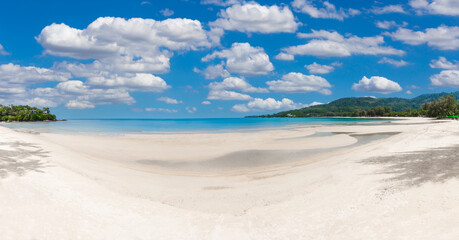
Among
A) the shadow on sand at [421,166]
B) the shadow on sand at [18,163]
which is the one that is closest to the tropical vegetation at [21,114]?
the shadow on sand at [18,163]

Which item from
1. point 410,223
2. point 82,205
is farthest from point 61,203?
point 410,223

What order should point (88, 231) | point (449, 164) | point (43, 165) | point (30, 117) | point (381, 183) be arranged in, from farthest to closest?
1. point (30, 117)
2. point (43, 165)
3. point (449, 164)
4. point (381, 183)
5. point (88, 231)

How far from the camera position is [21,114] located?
15738 centimetres

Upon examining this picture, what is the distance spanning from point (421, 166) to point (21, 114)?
19639 centimetres

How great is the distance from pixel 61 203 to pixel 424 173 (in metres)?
16.0

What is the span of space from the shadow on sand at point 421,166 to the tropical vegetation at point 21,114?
618 ft

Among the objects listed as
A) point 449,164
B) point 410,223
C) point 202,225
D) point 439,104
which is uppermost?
point 439,104

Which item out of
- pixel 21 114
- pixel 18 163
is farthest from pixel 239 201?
pixel 21 114

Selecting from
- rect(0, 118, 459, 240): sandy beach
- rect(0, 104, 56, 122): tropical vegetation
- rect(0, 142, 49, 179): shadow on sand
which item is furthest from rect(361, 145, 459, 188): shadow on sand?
rect(0, 104, 56, 122): tropical vegetation

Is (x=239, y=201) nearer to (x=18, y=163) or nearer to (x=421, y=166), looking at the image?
(x=421, y=166)

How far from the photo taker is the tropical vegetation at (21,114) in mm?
153500

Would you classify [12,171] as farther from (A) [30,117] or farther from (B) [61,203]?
(A) [30,117]

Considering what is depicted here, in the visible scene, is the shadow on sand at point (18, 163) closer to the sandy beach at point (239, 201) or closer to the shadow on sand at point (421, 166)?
the sandy beach at point (239, 201)

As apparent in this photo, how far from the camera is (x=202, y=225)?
10469mm
